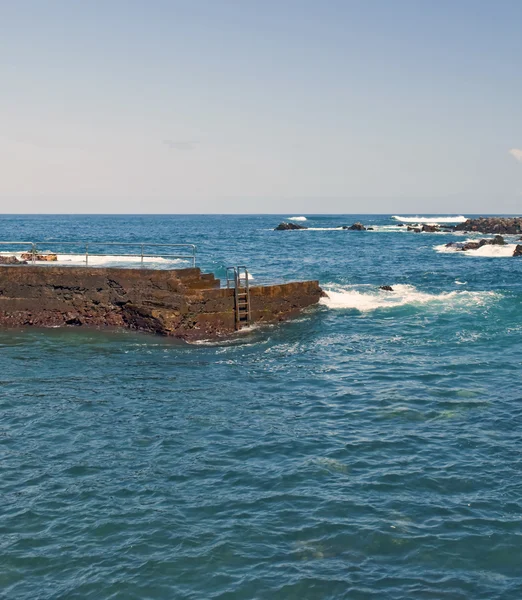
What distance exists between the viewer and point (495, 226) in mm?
100688

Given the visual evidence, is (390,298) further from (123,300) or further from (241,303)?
(123,300)

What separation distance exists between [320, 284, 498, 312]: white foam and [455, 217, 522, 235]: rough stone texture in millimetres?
67371

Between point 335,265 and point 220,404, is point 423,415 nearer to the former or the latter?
point 220,404

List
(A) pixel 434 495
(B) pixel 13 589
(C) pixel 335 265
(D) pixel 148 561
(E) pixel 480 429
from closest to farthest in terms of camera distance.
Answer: (B) pixel 13 589, (D) pixel 148 561, (A) pixel 434 495, (E) pixel 480 429, (C) pixel 335 265

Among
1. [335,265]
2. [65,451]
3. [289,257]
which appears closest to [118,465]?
[65,451]

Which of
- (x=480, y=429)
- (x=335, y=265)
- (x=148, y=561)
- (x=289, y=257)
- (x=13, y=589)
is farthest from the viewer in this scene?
(x=289, y=257)

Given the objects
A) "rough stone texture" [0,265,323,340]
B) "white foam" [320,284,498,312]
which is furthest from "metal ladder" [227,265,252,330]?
"white foam" [320,284,498,312]

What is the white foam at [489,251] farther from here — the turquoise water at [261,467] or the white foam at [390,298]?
the turquoise water at [261,467]

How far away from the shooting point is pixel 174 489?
37.2 feet

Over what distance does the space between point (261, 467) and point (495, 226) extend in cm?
9685

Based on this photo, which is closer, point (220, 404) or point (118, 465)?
point (118, 465)

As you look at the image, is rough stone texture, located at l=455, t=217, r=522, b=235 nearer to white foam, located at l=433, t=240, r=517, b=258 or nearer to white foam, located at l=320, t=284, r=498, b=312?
white foam, located at l=433, t=240, r=517, b=258

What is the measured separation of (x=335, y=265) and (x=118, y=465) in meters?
38.5

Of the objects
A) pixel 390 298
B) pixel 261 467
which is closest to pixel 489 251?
pixel 390 298
